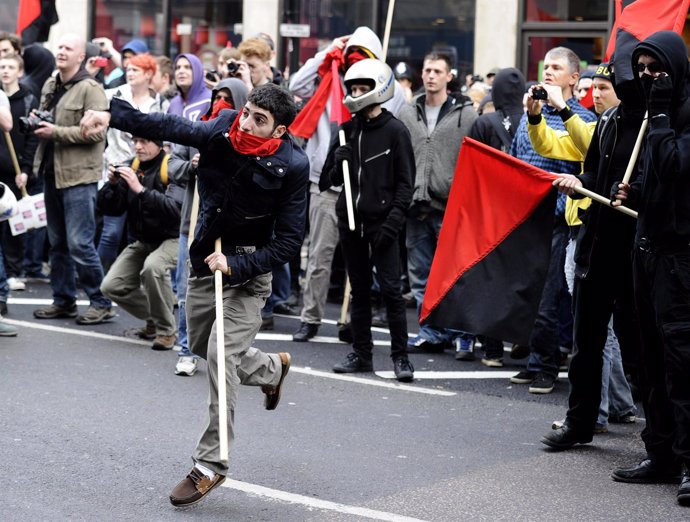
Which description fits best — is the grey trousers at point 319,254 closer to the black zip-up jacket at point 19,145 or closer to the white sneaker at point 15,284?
the black zip-up jacket at point 19,145

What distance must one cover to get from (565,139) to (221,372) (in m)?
2.82

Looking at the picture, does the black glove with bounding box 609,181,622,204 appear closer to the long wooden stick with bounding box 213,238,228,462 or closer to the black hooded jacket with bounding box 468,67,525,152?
the long wooden stick with bounding box 213,238,228,462

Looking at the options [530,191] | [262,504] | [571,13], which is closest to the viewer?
[262,504]

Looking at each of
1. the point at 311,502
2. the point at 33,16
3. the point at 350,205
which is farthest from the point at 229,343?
the point at 33,16

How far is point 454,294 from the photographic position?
25.5ft

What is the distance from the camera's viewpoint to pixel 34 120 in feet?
31.2

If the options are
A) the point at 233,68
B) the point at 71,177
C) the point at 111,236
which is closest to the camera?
the point at 71,177

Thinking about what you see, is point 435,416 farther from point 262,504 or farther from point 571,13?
point 571,13

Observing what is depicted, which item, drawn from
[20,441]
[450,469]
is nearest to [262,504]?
[450,469]

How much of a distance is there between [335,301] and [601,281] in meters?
5.85

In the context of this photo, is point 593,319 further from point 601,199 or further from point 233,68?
point 233,68

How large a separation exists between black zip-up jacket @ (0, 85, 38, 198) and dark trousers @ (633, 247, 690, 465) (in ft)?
21.6

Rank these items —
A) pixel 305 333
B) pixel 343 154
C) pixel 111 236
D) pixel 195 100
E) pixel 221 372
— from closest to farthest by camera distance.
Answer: pixel 221 372, pixel 343 154, pixel 195 100, pixel 305 333, pixel 111 236

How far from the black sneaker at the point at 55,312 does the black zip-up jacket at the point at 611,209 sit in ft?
17.4
